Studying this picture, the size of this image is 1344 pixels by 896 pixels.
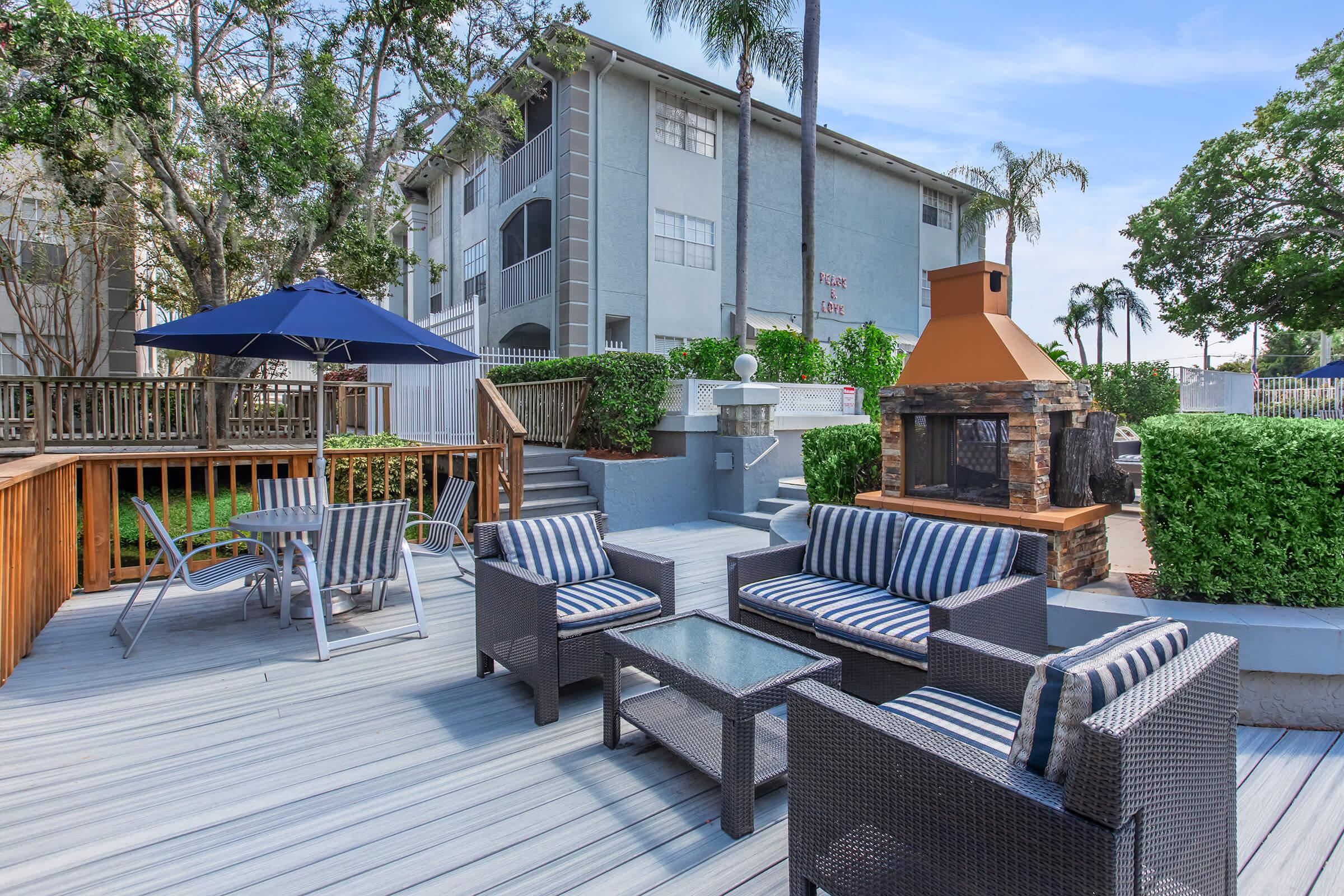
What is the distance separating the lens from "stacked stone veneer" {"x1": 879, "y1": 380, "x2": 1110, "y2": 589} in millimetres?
4141

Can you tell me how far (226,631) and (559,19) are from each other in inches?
421

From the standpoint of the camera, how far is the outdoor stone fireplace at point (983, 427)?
425 centimetres

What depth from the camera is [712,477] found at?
372 inches

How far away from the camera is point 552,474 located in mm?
9047

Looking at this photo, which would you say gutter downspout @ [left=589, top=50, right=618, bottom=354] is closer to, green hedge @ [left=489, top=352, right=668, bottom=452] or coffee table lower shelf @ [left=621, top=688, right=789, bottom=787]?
green hedge @ [left=489, top=352, right=668, bottom=452]

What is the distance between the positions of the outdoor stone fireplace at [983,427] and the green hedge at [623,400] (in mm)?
4629

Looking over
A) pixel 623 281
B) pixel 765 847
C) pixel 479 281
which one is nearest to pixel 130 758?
pixel 765 847

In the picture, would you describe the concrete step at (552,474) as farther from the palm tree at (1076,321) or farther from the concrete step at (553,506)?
the palm tree at (1076,321)

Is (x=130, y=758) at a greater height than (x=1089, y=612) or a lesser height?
lesser

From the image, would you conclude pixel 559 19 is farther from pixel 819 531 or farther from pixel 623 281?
pixel 819 531

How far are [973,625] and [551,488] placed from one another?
21.5 ft

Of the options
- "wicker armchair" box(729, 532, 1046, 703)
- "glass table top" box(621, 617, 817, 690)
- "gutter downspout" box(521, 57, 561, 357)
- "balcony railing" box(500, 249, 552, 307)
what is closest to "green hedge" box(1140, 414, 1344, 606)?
"wicker armchair" box(729, 532, 1046, 703)

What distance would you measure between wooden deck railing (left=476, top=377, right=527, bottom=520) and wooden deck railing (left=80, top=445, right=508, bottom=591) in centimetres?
13

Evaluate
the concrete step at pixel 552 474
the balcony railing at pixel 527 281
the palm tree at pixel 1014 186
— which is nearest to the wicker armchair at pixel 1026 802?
the concrete step at pixel 552 474
